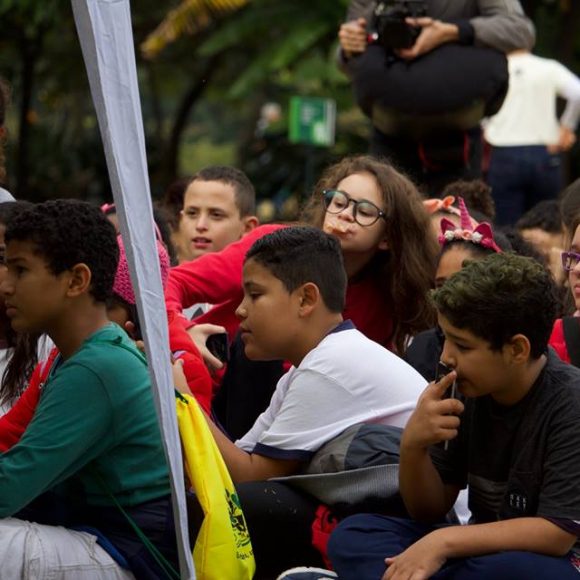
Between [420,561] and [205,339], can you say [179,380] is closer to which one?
[205,339]

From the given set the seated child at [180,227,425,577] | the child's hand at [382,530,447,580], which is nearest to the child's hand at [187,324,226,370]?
the seated child at [180,227,425,577]

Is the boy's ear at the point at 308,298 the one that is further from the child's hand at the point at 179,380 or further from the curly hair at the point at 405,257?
the curly hair at the point at 405,257

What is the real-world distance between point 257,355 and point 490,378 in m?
0.91

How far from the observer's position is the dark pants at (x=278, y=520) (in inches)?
155

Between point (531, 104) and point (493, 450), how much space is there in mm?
5345

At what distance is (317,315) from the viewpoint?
427cm

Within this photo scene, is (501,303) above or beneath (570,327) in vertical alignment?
above

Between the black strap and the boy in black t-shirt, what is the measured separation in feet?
2.95

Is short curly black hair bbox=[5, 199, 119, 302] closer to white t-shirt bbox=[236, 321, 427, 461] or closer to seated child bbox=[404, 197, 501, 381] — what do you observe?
white t-shirt bbox=[236, 321, 427, 461]

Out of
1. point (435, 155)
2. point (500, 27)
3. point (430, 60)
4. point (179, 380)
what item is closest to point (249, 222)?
point (435, 155)

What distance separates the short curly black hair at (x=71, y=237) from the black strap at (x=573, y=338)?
5.36ft

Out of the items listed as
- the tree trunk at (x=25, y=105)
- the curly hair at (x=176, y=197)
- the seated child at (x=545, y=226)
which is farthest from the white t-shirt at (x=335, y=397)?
the tree trunk at (x=25, y=105)

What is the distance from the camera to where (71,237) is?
3732mm

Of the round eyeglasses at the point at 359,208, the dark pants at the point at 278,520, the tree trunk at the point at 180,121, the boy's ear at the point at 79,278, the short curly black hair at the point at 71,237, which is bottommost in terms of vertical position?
the tree trunk at the point at 180,121
